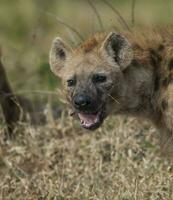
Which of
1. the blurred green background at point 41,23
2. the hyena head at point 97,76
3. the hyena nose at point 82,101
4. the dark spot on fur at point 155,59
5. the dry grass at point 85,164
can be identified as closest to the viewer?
the hyena nose at point 82,101

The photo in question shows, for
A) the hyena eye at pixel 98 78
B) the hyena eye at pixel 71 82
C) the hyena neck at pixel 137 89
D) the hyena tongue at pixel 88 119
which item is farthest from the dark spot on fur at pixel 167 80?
the hyena eye at pixel 71 82

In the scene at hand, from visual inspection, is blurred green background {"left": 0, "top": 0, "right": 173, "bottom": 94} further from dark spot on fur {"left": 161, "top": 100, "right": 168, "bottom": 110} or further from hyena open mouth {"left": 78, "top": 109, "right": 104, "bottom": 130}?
dark spot on fur {"left": 161, "top": 100, "right": 168, "bottom": 110}

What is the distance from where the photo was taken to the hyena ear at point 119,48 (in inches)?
291

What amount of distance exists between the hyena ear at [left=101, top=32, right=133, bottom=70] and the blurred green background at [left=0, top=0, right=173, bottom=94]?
11.1ft

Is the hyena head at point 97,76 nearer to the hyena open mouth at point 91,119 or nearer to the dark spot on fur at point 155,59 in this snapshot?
the hyena open mouth at point 91,119

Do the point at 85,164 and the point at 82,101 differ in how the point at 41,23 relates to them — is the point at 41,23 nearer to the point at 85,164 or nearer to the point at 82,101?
the point at 85,164

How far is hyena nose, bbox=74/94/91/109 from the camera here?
7223mm

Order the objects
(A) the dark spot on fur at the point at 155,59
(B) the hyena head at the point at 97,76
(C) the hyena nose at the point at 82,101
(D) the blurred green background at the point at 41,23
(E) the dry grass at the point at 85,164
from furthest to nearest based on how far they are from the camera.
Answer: (D) the blurred green background at the point at 41,23 → (E) the dry grass at the point at 85,164 → (A) the dark spot on fur at the point at 155,59 → (B) the hyena head at the point at 97,76 → (C) the hyena nose at the point at 82,101

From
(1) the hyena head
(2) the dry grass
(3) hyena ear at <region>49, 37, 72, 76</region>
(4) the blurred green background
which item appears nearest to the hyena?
(1) the hyena head

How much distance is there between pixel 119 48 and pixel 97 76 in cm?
28

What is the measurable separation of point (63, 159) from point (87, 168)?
0.33 meters

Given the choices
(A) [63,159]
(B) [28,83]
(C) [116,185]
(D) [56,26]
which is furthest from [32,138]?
(D) [56,26]

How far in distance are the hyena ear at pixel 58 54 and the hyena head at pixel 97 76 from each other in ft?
0.58

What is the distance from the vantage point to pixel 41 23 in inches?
589
